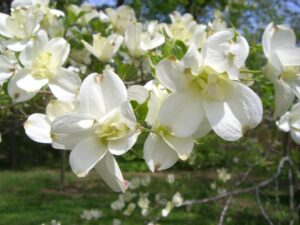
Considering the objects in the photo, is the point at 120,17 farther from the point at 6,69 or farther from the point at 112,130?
the point at 112,130

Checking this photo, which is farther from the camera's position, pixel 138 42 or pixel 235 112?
pixel 138 42

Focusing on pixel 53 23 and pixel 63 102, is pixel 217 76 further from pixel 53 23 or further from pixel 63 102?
pixel 53 23

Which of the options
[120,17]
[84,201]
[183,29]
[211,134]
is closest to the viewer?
[183,29]

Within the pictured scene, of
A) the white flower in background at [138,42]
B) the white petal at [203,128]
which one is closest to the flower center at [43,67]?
the white petal at [203,128]

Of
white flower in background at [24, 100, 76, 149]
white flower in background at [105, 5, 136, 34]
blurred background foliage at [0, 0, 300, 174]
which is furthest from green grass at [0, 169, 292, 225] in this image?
white flower in background at [24, 100, 76, 149]

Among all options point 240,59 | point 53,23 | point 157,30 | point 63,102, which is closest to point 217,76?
point 240,59

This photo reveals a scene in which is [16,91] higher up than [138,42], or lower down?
higher up

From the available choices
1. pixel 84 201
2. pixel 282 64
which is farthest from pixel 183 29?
pixel 84 201
